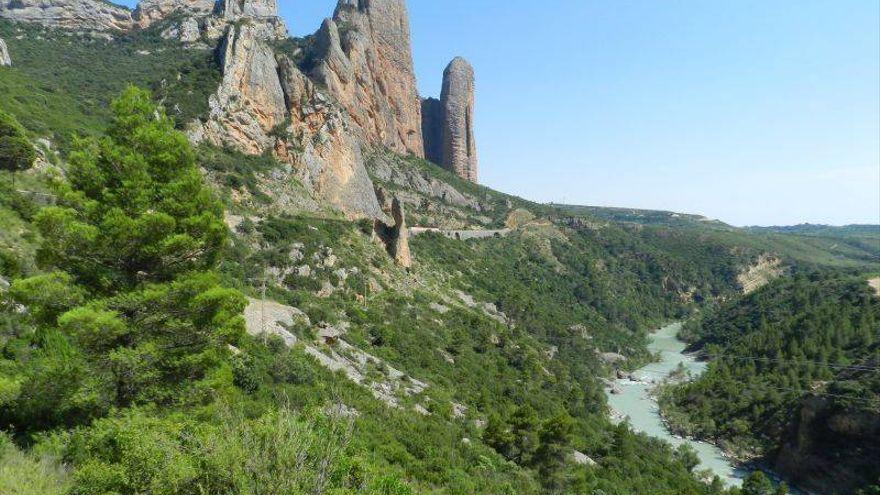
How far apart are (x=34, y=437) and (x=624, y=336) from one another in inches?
2861

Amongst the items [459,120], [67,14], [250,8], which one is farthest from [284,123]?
[459,120]

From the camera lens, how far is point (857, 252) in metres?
161

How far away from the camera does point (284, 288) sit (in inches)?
1282

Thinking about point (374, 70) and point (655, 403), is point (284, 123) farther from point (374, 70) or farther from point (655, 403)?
point (655, 403)

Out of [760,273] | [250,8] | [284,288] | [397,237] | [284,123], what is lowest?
[760,273]

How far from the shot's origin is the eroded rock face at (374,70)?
2675 inches

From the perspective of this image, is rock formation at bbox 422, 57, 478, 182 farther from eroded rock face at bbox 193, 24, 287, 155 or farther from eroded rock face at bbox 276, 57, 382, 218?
eroded rock face at bbox 193, 24, 287, 155

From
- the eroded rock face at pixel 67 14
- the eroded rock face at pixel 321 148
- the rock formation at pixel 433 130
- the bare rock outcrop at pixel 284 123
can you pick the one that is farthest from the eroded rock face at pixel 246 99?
the rock formation at pixel 433 130

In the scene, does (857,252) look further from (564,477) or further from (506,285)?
(564,477)

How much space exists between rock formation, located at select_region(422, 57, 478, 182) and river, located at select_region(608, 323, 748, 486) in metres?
59.2

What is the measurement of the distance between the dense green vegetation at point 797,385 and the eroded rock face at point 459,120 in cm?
6764

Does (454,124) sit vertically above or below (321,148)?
above

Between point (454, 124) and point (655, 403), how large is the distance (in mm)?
81978

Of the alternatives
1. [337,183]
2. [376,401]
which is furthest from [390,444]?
[337,183]
